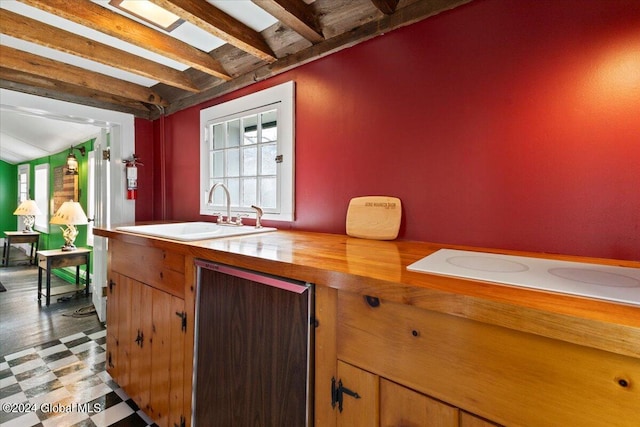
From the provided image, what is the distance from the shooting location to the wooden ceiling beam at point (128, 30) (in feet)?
4.55

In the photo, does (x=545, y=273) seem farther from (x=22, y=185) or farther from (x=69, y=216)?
(x=22, y=185)

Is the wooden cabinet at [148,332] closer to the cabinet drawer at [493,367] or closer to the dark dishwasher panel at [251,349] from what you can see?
the dark dishwasher panel at [251,349]

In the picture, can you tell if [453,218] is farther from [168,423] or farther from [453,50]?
[168,423]

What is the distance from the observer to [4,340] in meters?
2.42

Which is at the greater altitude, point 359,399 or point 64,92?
point 64,92

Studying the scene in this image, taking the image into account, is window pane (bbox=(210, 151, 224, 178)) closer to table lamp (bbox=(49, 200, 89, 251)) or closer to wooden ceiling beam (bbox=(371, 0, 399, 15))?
wooden ceiling beam (bbox=(371, 0, 399, 15))

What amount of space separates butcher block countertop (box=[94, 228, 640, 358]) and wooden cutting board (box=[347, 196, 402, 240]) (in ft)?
0.55

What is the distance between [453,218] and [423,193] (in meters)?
0.17

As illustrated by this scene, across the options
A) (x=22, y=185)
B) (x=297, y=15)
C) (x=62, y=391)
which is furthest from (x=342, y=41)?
(x=22, y=185)

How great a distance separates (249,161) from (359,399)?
1.72m

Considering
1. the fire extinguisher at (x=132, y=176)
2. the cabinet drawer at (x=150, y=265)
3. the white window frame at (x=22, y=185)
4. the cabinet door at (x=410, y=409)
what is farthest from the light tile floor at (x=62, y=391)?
the white window frame at (x=22, y=185)

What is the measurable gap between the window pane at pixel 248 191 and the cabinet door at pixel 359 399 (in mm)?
1494

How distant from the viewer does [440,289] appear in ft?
2.04

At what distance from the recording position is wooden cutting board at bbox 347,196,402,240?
4.55ft
